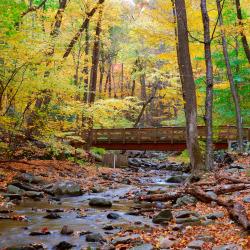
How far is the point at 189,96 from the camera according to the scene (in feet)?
40.7

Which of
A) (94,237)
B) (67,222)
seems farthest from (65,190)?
(94,237)

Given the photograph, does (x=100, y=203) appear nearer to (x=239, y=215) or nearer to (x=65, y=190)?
(x=65, y=190)

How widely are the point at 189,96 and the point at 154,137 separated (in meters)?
11.6

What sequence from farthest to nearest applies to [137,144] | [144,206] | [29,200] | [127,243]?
[137,144], [29,200], [144,206], [127,243]

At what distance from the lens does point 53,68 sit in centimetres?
1366

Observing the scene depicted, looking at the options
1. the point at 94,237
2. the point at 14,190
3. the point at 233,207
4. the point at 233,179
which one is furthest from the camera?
the point at 14,190

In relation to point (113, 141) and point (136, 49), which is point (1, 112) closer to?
point (113, 141)

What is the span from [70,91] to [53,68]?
1.34m

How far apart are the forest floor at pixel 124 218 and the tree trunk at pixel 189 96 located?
1169mm

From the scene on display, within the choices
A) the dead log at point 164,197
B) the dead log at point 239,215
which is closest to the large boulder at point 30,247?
the dead log at point 239,215

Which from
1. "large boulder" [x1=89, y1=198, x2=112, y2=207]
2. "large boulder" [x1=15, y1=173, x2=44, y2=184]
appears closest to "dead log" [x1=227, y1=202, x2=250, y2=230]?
"large boulder" [x1=89, y1=198, x2=112, y2=207]

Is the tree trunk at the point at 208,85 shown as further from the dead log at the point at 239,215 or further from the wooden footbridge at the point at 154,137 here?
the wooden footbridge at the point at 154,137

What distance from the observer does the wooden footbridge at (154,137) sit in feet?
72.2

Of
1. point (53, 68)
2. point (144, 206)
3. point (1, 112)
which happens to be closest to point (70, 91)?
point (53, 68)
